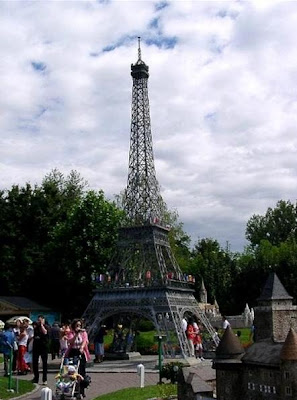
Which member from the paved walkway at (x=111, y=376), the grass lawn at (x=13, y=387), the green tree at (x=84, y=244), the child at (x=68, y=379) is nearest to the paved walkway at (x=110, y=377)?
the paved walkway at (x=111, y=376)

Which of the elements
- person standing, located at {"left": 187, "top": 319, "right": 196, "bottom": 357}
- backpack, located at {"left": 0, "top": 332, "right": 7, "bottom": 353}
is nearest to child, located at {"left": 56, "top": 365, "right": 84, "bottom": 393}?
backpack, located at {"left": 0, "top": 332, "right": 7, "bottom": 353}

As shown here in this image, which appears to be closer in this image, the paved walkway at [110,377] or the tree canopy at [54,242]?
the paved walkway at [110,377]

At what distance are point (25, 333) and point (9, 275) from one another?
111 feet

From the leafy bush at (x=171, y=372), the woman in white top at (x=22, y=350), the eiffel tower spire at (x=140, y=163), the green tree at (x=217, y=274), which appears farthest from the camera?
the green tree at (x=217, y=274)

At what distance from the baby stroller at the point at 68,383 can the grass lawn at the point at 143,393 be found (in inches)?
39.8

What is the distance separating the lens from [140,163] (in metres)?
45.3

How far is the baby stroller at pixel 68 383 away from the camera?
18.0 m

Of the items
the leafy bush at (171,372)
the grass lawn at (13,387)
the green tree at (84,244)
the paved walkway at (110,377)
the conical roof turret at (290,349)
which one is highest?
the green tree at (84,244)

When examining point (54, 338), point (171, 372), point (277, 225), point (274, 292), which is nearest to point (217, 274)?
point (277, 225)

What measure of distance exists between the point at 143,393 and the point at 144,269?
21.4 m

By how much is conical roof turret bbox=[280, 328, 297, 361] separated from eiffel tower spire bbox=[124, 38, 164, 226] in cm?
2650

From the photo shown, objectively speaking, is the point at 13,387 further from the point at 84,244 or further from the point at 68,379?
the point at 84,244

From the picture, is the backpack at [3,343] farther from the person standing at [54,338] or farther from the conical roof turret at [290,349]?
the conical roof turret at [290,349]

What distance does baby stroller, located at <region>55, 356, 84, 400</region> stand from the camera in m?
18.0
